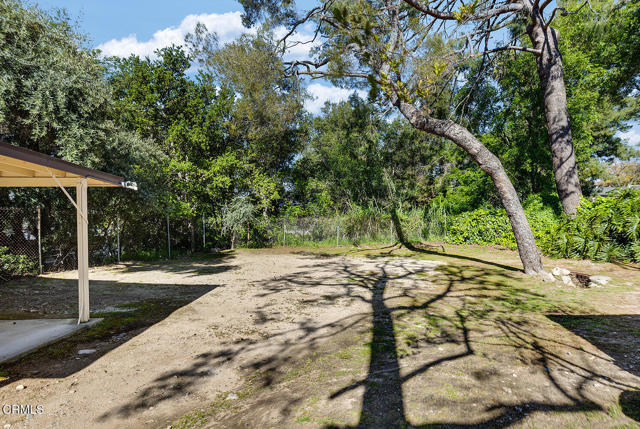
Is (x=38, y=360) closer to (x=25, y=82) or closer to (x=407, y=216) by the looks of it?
(x=25, y=82)

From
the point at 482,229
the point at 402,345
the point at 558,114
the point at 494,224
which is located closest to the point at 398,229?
the point at 482,229

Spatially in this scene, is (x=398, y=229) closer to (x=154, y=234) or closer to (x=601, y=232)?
(x=601, y=232)

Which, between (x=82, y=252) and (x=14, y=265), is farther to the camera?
(x=14, y=265)

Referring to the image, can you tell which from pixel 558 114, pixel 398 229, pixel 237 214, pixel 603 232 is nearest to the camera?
pixel 603 232

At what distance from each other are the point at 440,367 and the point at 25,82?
9341mm

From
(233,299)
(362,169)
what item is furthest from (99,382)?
(362,169)

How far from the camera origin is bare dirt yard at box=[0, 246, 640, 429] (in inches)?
86.0

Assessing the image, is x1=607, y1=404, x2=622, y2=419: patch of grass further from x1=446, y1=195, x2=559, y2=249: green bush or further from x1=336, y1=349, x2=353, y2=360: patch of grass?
x1=446, y1=195, x2=559, y2=249: green bush

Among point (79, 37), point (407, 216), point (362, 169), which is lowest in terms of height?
point (407, 216)

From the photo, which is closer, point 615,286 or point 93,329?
point 93,329

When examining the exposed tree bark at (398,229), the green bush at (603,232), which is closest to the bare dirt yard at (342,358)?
the green bush at (603,232)

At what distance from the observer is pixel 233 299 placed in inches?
216

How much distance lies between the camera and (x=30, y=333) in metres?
3.77
